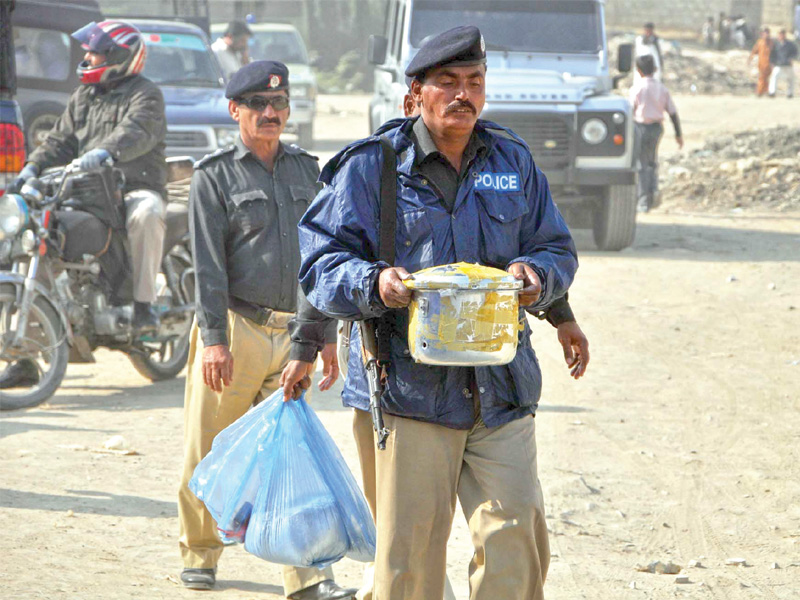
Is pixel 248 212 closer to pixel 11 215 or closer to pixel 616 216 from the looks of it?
pixel 11 215

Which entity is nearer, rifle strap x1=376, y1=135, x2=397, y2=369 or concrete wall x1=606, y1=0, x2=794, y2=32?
rifle strap x1=376, y1=135, x2=397, y2=369

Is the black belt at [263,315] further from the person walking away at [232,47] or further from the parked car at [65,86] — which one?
the person walking away at [232,47]

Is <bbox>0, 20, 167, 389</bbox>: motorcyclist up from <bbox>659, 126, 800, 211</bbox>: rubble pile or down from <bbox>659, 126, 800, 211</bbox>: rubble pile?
up

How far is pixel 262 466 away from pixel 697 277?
337 inches

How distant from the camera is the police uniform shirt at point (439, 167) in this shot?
3348 millimetres

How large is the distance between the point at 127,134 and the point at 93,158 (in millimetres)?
273

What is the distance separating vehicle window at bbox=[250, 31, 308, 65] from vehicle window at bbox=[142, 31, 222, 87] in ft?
37.0

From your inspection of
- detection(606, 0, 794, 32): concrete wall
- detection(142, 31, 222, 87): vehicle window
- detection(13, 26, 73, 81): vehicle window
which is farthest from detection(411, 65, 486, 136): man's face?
detection(606, 0, 794, 32): concrete wall

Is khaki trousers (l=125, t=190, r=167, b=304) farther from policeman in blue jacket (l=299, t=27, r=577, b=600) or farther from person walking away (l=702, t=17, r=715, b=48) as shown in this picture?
person walking away (l=702, t=17, r=715, b=48)

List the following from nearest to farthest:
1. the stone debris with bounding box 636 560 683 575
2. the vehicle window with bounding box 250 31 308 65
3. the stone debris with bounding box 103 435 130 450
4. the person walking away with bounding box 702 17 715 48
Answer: the stone debris with bounding box 636 560 683 575 → the stone debris with bounding box 103 435 130 450 → the vehicle window with bounding box 250 31 308 65 → the person walking away with bounding box 702 17 715 48

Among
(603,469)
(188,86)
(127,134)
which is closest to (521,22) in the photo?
(188,86)

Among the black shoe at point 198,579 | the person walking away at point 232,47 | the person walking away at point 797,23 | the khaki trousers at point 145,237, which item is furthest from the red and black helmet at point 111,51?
the person walking away at point 797,23

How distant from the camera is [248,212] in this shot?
461 centimetres

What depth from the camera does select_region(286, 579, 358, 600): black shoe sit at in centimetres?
436
